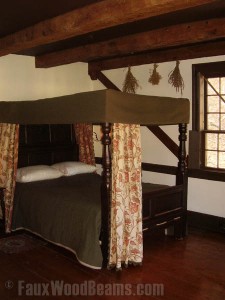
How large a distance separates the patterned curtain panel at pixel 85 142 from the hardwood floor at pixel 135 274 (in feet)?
6.48

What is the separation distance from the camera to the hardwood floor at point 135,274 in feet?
10.8

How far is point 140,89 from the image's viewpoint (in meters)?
5.88

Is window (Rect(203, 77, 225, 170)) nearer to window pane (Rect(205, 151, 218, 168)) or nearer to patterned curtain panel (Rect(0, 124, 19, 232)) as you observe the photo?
window pane (Rect(205, 151, 218, 168))

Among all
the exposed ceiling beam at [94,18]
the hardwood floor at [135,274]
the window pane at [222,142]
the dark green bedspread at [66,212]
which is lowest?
the hardwood floor at [135,274]

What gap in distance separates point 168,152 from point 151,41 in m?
1.99

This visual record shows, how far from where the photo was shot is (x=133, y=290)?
11.0ft

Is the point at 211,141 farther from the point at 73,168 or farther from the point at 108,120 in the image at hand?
the point at 108,120

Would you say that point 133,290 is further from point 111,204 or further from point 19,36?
point 19,36

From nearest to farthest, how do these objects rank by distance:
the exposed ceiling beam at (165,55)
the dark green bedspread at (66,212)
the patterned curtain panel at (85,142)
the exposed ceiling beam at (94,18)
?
the exposed ceiling beam at (94,18)
the dark green bedspread at (66,212)
the exposed ceiling beam at (165,55)
the patterned curtain panel at (85,142)

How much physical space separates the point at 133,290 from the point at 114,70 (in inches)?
160

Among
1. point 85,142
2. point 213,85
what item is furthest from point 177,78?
point 85,142

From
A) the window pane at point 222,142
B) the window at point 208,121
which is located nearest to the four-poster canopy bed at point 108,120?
the window at point 208,121

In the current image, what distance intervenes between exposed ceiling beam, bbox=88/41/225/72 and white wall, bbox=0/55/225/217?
0.15 meters

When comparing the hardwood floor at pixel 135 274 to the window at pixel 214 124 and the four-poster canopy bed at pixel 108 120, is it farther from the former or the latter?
the window at pixel 214 124
